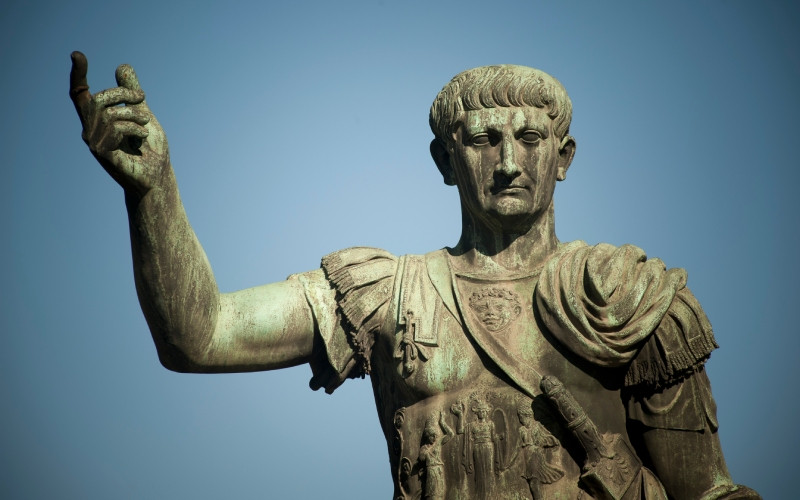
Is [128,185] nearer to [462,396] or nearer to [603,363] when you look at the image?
[462,396]

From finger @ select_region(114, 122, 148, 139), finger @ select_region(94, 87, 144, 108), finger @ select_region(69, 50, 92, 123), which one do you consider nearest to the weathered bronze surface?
finger @ select_region(114, 122, 148, 139)

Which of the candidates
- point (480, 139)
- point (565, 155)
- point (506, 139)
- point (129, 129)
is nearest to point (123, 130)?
point (129, 129)

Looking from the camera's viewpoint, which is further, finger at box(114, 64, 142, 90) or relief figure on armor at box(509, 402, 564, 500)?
relief figure on armor at box(509, 402, 564, 500)

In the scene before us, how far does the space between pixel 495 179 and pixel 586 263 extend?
2.88 feet

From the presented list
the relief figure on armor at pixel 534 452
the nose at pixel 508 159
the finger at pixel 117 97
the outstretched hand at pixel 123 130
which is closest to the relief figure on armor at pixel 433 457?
the relief figure on armor at pixel 534 452

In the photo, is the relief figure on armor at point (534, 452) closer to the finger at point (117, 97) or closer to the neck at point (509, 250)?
the neck at point (509, 250)

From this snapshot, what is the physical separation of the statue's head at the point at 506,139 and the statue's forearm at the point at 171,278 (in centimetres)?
200

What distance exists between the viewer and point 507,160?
35.5ft

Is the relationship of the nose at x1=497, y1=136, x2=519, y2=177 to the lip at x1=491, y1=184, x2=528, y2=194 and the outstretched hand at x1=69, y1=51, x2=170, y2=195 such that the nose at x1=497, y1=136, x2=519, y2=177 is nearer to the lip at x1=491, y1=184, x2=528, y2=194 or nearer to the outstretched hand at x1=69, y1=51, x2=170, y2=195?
the lip at x1=491, y1=184, x2=528, y2=194

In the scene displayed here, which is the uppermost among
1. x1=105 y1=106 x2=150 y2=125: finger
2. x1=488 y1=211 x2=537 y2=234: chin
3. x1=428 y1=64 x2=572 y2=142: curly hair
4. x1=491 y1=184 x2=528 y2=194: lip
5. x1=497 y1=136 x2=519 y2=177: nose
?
x1=428 y1=64 x2=572 y2=142: curly hair

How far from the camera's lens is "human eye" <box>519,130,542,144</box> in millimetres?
10984

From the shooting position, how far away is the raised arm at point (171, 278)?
976 centimetres

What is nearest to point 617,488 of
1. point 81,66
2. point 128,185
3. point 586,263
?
point 586,263

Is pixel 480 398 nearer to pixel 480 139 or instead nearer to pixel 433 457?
pixel 433 457
